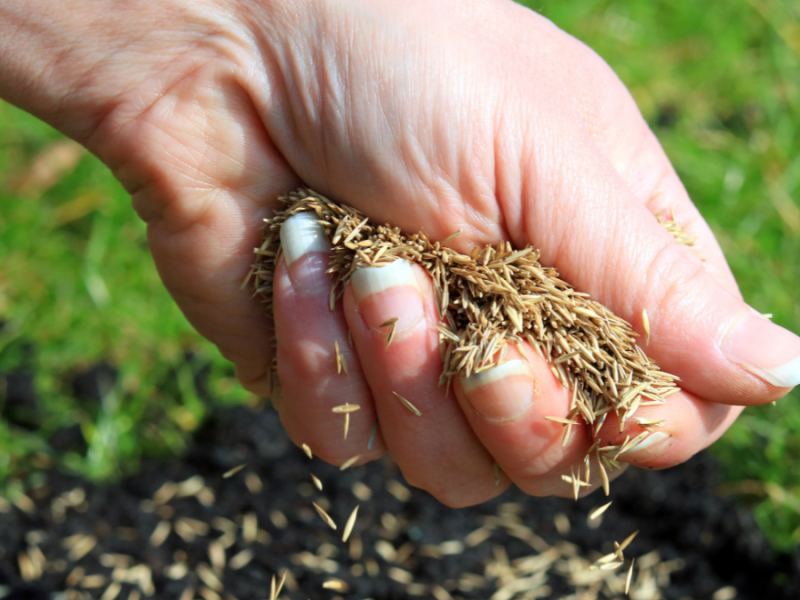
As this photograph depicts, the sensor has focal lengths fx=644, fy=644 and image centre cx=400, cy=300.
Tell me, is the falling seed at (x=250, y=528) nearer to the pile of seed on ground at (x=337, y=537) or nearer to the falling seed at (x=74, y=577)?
the pile of seed on ground at (x=337, y=537)

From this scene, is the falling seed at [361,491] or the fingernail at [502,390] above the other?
the fingernail at [502,390]

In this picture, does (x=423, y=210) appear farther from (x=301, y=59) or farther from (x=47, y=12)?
(x=47, y=12)

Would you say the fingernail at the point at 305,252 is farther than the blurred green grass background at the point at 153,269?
No

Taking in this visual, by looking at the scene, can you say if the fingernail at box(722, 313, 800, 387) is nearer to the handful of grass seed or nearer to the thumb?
the thumb

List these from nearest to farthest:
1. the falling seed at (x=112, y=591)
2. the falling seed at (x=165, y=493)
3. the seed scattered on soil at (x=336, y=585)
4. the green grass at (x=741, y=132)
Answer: the seed scattered on soil at (x=336, y=585) → the falling seed at (x=112, y=591) → the falling seed at (x=165, y=493) → the green grass at (x=741, y=132)

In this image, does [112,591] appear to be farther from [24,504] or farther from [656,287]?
[656,287]

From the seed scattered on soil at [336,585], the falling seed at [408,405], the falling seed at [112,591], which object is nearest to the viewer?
the falling seed at [408,405]

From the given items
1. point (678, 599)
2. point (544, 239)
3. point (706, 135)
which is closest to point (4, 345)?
point (544, 239)

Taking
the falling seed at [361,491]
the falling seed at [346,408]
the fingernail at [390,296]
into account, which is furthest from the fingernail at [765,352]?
the falling seed at [361,491]
